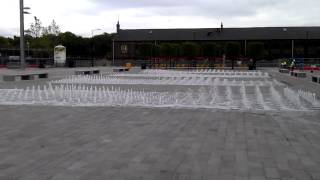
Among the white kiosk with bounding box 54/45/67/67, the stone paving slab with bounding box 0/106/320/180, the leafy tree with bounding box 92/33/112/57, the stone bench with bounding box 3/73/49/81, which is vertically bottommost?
the stone paving slab with bounding box 0/106/320/180

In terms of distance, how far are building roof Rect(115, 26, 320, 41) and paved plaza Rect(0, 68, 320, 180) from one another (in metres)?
97.4

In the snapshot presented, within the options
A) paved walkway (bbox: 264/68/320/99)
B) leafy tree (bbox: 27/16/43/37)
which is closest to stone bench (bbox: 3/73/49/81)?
paved walkway (bbox: 264/68/320/99)

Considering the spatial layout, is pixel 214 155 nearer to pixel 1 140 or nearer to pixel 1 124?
pixel 1 140

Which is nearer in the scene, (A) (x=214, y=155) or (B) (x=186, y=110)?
(A) (x=214, y=155)

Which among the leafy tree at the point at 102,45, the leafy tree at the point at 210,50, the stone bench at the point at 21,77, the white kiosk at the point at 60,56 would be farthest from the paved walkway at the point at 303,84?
the leafy tree at the point at 102,45

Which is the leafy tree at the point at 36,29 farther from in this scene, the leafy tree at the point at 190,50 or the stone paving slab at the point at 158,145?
the stone paving slab at the point at 158,145

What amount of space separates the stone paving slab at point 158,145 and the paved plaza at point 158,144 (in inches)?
0.5

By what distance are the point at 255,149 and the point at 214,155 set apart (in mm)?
803

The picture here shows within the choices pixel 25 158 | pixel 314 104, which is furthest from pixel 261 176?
pixel 314 104

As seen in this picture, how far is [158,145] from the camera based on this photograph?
7.44 meters

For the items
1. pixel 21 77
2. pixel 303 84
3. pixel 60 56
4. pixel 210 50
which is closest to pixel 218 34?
pixel 210 50

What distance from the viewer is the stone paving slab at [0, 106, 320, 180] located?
5.76m

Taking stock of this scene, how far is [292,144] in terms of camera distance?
7.68m

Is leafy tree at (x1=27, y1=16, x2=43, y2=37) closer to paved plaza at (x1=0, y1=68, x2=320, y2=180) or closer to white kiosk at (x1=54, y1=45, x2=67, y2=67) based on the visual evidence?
white kiosk at (x1=54, y1=45, x2=67, y2=67)
